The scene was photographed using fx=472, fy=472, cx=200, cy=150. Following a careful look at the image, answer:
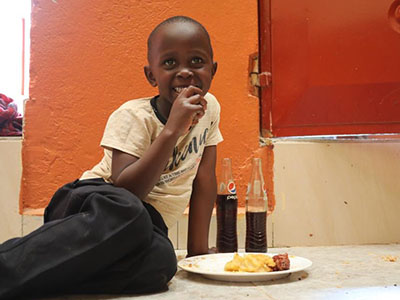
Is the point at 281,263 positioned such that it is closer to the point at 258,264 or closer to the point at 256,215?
the point at 258,264

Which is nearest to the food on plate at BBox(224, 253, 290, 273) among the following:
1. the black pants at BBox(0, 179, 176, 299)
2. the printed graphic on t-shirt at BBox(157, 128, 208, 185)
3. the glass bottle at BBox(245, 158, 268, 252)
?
the black pants at BBox(0, 179, 176, 299)

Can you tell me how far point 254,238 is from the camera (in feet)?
5.47

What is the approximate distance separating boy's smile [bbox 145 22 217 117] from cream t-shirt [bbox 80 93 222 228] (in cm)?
9

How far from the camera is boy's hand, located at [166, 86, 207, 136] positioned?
1.17 m

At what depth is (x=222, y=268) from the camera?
1.29 m

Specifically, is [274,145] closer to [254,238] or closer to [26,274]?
[254,238]

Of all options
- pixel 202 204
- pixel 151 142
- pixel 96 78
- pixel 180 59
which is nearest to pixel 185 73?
pixel 180 59

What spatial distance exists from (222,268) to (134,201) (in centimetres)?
35

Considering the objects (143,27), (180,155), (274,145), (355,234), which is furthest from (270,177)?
(143,27)

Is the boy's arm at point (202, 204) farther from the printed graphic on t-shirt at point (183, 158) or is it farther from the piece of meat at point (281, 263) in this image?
the piece of meat at point (281, 263)

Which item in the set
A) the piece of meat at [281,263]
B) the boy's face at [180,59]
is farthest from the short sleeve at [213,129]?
the piece of meat at [281,263]

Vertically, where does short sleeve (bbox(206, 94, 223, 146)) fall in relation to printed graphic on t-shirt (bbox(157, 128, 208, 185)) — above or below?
above

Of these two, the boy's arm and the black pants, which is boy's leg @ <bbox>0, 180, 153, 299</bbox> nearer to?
the black pants

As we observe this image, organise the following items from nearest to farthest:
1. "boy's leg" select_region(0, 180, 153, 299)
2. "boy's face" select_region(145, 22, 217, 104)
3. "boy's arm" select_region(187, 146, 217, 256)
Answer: "boy's leg" select_region(0, 180, 153, 299) < "boy's face" select_region(145, 22, 217, 104) < "boy's arm" select_region(187, 146, 217, 256)
